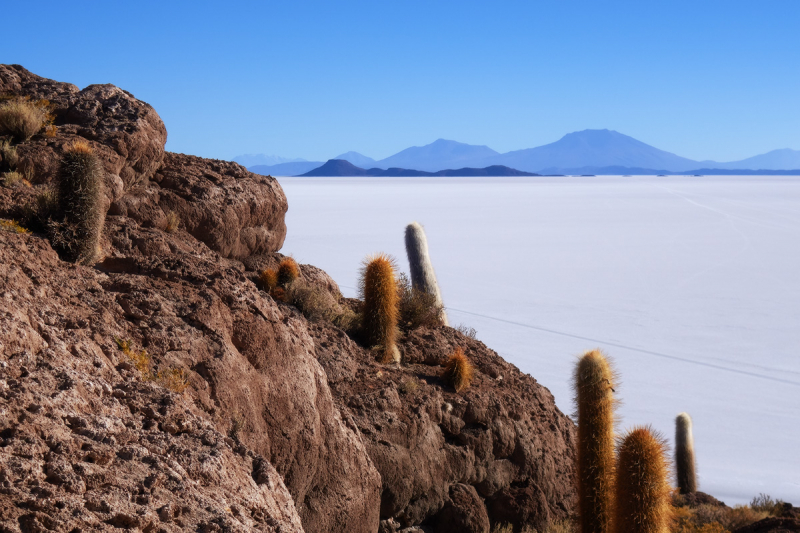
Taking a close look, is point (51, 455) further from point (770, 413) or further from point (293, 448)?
point (770, 413)

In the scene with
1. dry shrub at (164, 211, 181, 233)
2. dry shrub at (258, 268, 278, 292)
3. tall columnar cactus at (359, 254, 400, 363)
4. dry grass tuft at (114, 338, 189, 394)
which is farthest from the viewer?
dry shrub at (258, 268, 278, 292)

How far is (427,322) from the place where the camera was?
8.57 metres

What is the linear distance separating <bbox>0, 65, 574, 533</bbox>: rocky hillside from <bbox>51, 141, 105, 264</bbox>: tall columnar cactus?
0.56ft

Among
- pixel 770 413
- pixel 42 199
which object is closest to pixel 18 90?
pixel 42 199

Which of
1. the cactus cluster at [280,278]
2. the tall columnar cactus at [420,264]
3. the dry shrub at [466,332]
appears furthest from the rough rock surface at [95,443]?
the tall columnar cactus at [420,264]

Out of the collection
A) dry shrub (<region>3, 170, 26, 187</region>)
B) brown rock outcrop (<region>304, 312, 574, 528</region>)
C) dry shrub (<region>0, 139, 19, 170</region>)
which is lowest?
brown rock outcrop (<region>304, 312, 574, 528</region>)

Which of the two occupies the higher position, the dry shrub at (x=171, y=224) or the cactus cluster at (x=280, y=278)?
the dry shrub at (x=171, y=224)

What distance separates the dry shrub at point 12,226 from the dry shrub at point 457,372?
13.3ft

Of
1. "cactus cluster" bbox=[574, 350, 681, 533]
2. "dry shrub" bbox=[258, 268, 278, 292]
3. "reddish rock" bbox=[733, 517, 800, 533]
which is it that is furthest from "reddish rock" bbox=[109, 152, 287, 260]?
"reddish rock" bbox=[733, 517, 800, 533]

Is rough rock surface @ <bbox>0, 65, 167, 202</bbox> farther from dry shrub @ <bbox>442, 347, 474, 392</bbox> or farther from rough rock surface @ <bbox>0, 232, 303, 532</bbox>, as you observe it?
dry shrub @ <bbox>442, 347, 474, 392</bbox>

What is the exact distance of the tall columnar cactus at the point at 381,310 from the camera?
7285 mm

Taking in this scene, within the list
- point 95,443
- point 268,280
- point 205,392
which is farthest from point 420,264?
point 95,443

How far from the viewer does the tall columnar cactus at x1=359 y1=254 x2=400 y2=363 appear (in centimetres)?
729

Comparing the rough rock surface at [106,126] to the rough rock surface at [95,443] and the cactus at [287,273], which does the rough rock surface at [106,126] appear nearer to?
the cactus at [287,273]
